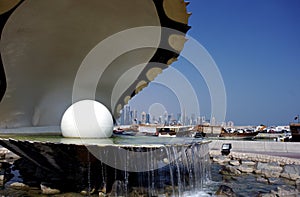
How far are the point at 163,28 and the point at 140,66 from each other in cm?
254

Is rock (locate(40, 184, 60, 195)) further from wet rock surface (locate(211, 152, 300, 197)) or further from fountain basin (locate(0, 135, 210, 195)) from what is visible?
wet rock surface (locate(211, 152, 300, 197))

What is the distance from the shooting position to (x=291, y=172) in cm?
780

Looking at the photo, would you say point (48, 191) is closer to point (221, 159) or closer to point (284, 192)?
point (284, 192)

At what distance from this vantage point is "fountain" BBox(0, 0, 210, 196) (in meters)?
5.68

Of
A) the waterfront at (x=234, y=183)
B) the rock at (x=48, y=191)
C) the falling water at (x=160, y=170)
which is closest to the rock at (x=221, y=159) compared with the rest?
the waterfront at (x=234, y=183)

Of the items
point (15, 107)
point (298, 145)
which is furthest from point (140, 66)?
point (298, 145)

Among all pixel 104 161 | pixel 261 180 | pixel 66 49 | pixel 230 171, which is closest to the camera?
pixel 104 161

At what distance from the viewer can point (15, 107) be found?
874 centimetres

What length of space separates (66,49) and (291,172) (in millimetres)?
7834

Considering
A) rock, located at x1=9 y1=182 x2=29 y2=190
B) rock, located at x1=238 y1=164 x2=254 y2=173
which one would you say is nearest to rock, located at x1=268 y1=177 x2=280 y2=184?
rock, located at x1=238 y1=164 x2=254 y2=173

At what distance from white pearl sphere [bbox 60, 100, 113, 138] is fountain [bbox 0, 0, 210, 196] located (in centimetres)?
11

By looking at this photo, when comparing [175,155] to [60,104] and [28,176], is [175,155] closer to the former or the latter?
[28,176]

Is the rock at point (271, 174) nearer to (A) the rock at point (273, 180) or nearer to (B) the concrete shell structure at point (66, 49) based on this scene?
(A) the rock at point (273, 180)

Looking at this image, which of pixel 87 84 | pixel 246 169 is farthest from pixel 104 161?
pixel 246 169
